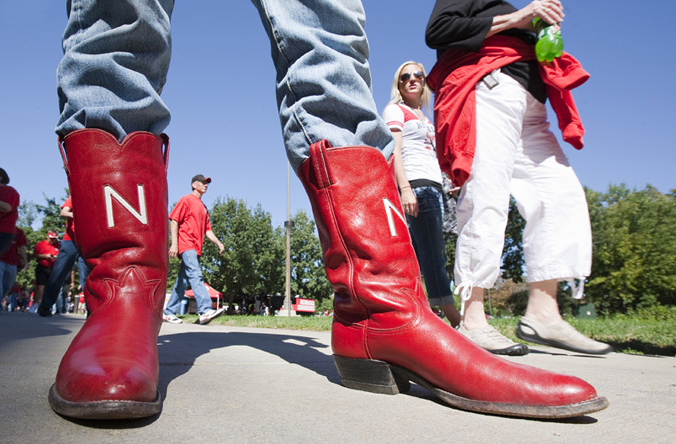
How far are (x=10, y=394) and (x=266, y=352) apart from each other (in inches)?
48.9

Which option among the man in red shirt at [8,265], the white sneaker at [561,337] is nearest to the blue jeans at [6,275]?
the man in red shirt at [8,265]

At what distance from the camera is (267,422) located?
94cm

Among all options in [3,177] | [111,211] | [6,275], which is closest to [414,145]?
[111,211]

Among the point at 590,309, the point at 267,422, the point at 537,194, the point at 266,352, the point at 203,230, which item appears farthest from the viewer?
the point at 590,309

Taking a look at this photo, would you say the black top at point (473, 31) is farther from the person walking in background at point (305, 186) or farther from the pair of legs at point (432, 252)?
the person walking in background at point (305, 186)

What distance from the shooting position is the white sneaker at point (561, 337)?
8.41 ft

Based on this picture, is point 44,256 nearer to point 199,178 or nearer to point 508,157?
point 199,178

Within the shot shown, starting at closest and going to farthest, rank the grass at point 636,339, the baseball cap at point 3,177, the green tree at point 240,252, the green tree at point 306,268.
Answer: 1. the grass at point 636,339
2. the baseball cap at point 3,177
3. the green tree at point 240,252
4. the green tree at point 306,268

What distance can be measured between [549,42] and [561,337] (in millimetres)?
1678

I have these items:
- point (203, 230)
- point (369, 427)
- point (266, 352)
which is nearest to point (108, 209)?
point (369, 427)

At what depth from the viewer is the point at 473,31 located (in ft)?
9.41

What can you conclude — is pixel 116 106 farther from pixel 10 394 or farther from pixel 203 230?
pixel 203 230

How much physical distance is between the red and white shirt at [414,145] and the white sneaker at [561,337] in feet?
5.71

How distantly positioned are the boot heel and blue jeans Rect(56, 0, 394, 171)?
0.65 m
